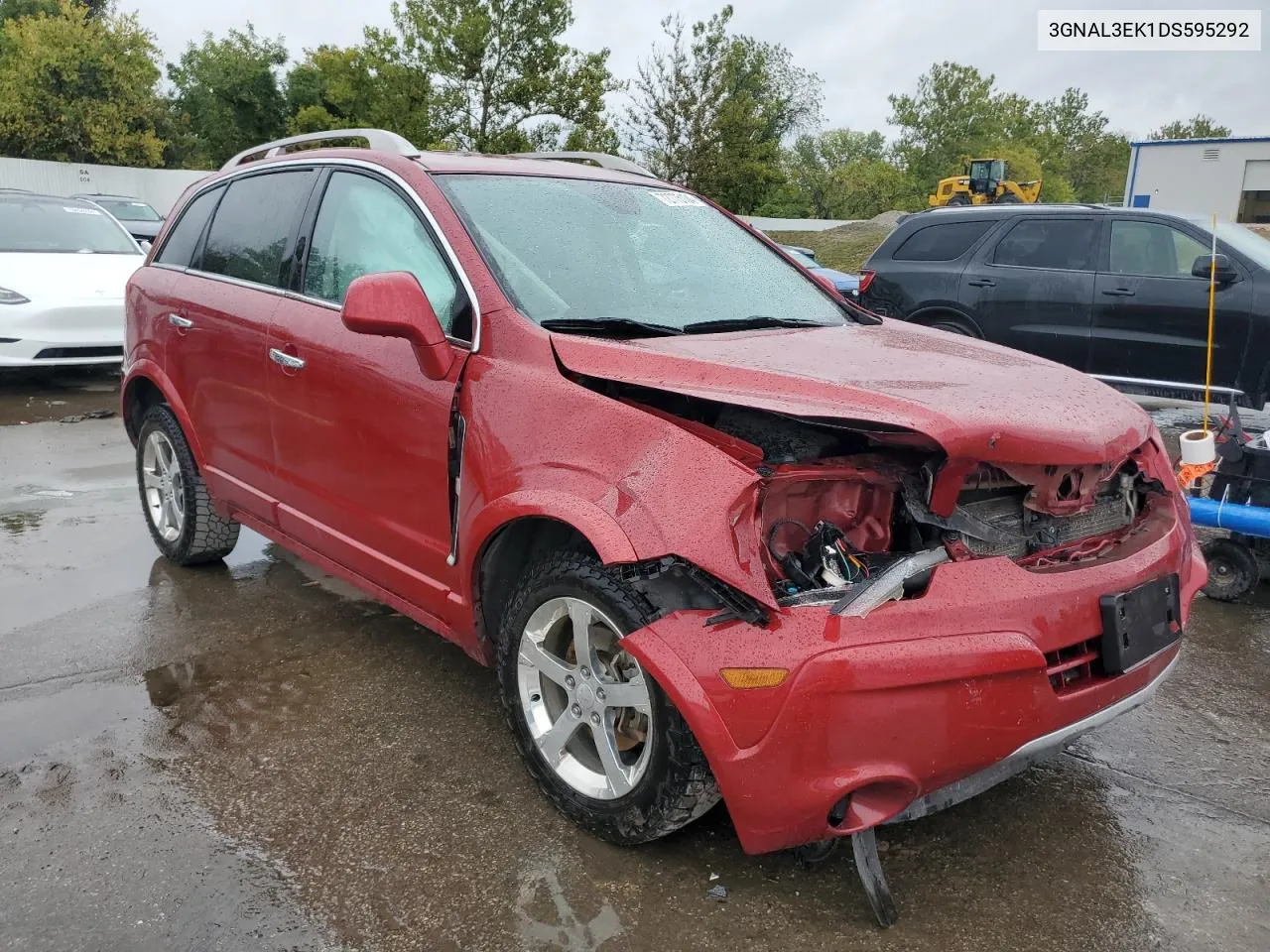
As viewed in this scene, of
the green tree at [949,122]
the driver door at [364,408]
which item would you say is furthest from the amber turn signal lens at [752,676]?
the green tree at [949,122]

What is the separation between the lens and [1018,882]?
2.55m

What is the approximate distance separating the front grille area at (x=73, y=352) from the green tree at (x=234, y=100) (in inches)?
1691

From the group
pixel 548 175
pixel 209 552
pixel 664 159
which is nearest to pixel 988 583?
pixel 548 175

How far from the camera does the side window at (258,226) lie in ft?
12.4

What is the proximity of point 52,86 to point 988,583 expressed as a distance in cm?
4586

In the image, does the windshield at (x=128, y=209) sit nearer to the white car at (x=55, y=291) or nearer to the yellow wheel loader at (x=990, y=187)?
the white car at (x=55, y=291)

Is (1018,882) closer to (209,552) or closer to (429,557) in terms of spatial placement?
(429,557)

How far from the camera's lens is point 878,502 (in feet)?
8.52

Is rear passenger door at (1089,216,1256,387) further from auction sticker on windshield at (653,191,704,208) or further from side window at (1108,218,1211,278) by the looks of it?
auction sticker on windshield at (653,191,704,208)

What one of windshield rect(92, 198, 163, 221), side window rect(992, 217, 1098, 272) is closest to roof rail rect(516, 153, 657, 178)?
Answer: side window rect(992, 217, 1098, 272)

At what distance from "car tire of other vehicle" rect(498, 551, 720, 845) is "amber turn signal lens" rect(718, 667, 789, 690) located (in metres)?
0.21

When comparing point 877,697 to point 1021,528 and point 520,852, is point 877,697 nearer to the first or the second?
point 1021,528

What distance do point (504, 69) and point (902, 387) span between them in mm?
30389

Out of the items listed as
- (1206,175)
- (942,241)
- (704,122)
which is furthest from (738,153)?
(942,241)
